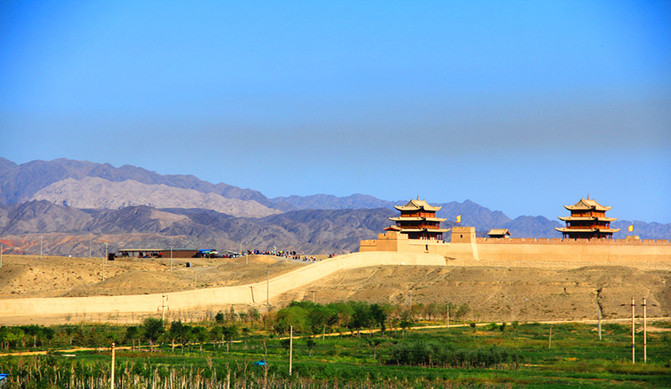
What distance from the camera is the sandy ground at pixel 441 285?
2798 inches

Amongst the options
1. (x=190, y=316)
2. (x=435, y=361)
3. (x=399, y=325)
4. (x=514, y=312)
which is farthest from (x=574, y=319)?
(x=190, y=316)

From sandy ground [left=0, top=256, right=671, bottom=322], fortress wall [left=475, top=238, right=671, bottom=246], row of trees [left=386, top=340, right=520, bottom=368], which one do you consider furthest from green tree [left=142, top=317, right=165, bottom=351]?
fortress wall [left=475, top=238, right=671, bottom=246]

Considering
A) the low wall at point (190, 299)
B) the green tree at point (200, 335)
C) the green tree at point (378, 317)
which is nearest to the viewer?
the green tree at point (200, 335)

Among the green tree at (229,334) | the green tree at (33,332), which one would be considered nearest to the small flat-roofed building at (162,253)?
the green tree at (33,332)

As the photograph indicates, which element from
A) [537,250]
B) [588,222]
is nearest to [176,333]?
[537,250]

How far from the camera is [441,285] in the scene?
260 ft

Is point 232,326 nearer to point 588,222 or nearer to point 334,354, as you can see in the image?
point 334,354

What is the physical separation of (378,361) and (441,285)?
30976 millimetres

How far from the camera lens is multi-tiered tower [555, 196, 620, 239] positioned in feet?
305

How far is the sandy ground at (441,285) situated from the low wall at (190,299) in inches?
46.6

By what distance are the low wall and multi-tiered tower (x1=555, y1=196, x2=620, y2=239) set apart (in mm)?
17560

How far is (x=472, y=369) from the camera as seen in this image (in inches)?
1811

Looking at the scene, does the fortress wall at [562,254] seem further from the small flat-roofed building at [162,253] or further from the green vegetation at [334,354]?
the small flat-roofed building at [162,253]

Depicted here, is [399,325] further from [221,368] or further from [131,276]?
[131,276]
